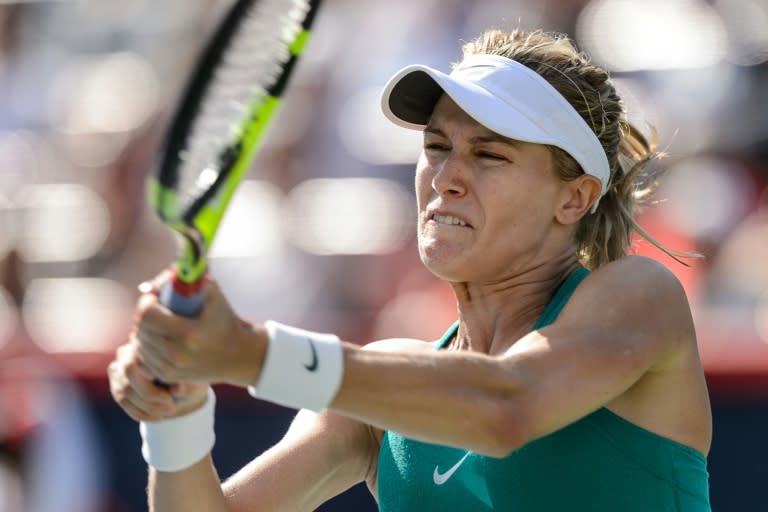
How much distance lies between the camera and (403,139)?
7699 mm

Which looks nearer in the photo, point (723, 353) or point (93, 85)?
point (723, 353)

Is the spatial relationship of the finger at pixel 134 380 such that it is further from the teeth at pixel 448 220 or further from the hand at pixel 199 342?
the teeth at pixel 448 220

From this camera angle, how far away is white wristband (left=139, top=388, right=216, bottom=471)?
243 centimetres

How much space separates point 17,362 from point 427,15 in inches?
131

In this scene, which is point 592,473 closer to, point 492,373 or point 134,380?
point 492,373

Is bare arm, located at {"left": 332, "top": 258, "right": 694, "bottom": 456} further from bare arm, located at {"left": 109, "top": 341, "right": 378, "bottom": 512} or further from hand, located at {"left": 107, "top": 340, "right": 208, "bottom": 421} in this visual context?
bare arm, located at {"left": 109, "top": 341, "right": 378, "bottom": 512}

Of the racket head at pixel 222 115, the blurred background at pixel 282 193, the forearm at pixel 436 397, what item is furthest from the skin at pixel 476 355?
the blurred background at pixel 282 193

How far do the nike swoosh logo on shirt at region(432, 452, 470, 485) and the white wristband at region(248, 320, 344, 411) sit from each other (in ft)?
2.14

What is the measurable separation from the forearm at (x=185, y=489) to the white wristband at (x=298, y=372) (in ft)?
1.89

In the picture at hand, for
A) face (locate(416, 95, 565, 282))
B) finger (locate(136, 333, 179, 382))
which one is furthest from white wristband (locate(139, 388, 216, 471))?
face (locate(416, 95, 565, 282))

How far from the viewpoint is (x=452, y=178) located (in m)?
2.75

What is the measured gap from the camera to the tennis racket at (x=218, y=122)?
6.42 feet

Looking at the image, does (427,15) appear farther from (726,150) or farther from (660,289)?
(660,289)

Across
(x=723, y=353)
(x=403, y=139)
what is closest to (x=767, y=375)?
(x=723, y=353)
